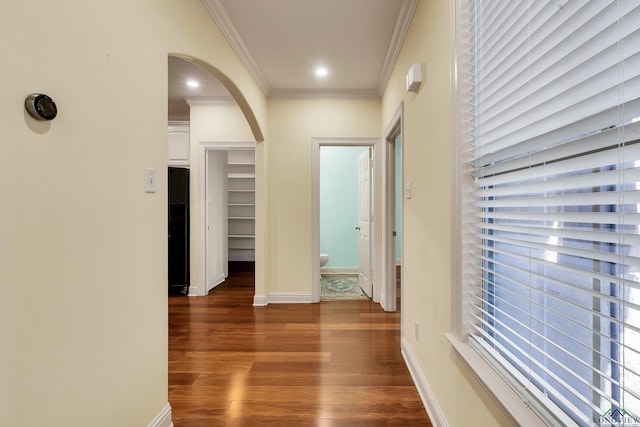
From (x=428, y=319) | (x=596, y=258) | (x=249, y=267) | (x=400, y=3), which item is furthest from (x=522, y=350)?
(x=249, y=267)

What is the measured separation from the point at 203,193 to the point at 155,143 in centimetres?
276

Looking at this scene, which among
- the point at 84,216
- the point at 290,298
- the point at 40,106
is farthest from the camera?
the point at 290,298

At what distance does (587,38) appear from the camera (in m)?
0.73

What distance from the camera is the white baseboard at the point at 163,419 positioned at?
4.99 feet

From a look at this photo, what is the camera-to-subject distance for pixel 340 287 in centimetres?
463

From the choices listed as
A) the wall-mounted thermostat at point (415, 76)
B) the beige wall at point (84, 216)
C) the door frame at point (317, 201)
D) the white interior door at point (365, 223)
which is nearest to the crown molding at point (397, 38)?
the wall-mounted thermostat at point (415, 76)

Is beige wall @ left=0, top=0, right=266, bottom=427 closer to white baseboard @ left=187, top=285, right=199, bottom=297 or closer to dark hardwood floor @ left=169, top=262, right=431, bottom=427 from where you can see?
dark hardwood floor @ left=169, top=262, right=431, bottom=427

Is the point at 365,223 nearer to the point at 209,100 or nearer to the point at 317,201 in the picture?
the point at 317,201

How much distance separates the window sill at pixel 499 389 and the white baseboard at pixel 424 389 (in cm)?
52

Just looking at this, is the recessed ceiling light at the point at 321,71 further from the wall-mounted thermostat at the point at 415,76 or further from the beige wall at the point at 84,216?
the beige wall at the point at 84,216

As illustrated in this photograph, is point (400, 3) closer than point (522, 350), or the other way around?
point (522, 350)

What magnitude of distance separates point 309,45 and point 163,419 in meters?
2.93

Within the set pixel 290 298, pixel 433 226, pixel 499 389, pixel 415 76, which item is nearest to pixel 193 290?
pixel 290 298

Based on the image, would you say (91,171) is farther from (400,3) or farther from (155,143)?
(400,3)
